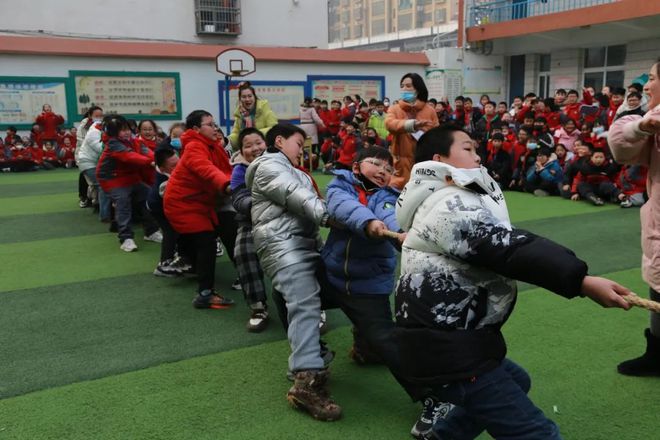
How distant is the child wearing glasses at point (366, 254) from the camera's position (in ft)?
9.43

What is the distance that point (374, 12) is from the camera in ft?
202

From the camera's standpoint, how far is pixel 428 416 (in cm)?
273

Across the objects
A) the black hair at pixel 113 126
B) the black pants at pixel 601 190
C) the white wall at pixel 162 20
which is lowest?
the black pants at pixel 601 190

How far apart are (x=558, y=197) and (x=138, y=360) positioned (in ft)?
25.3

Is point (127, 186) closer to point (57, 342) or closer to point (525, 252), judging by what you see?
point (57, 342)

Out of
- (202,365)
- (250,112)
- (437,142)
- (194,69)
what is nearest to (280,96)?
(194,69)

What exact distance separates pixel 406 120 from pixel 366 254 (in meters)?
2.83

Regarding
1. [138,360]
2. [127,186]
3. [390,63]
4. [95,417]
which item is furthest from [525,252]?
[390,63]

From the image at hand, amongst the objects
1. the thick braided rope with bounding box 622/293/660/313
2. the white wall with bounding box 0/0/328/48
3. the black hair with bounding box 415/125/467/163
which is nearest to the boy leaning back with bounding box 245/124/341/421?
the black hair with bounding box 415/125/467/163

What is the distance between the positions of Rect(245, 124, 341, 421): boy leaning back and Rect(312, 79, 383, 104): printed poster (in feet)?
47.8

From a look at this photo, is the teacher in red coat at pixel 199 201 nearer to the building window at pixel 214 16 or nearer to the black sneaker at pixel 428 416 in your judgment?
the black sneaker at pixel 428 416

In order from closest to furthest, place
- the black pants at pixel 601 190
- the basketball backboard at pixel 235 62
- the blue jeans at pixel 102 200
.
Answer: the blue jeans at pixel 102 200, the black pants at pixel 601 190, the basketball backboard at pixel 235 62

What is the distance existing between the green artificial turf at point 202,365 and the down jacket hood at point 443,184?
1.34 meters

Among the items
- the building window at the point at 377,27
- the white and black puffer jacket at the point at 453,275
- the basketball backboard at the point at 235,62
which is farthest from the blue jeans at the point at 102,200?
the building window at the point at 377,27
